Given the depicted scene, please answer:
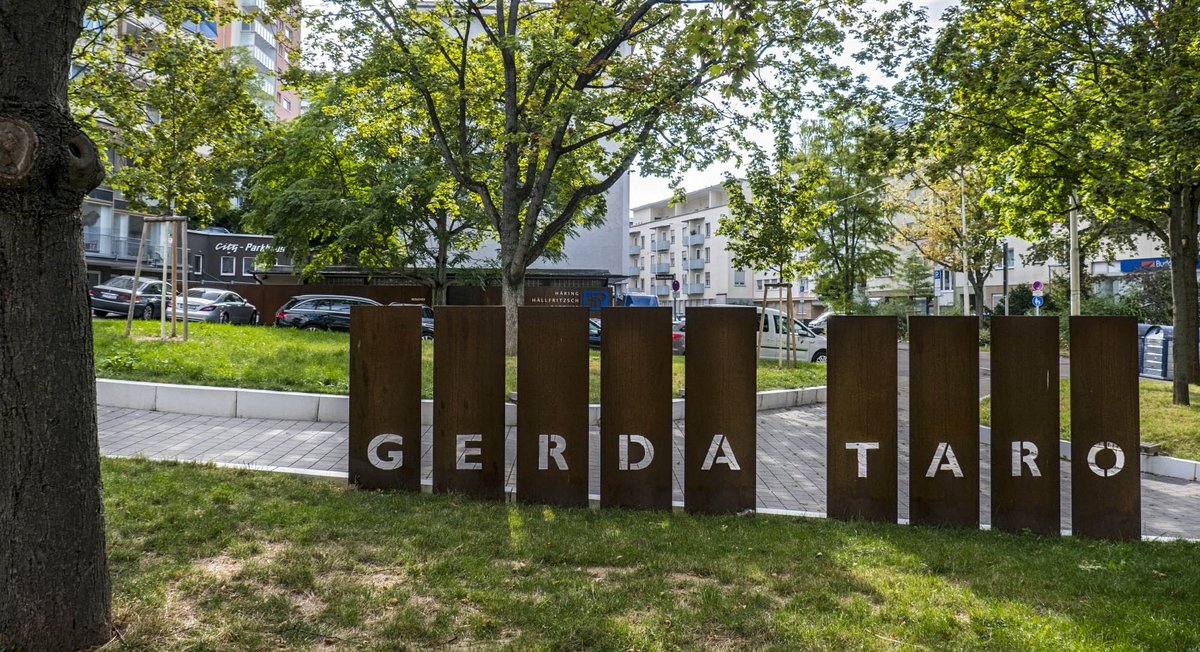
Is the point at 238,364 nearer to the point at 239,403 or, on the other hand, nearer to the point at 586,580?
the point at 239,403

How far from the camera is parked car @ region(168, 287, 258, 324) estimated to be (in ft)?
94.5

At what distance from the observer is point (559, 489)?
596cm

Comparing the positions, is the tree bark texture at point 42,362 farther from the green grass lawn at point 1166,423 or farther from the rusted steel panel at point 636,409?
the green grass lawn at point 1166,423

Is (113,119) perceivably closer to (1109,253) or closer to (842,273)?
(842,273)

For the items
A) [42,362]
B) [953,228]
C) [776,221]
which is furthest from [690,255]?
[42,362]

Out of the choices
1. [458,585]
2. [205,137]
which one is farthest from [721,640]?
[205,137]

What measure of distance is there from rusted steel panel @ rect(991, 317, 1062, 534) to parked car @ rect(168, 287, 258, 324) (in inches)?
1094

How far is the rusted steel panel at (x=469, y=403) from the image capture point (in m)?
6.00

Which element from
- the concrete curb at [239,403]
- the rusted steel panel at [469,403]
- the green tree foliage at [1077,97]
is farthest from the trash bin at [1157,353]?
the rusted steel panel at [469,403]

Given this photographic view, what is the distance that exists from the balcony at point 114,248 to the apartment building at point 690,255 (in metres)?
44.0

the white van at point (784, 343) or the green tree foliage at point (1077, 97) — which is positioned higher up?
the green tree foliage at point (1077, 97)

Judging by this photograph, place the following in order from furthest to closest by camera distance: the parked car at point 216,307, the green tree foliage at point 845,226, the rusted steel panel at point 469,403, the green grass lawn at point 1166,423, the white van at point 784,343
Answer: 1. the green tree foliage at point 845,226
2. the parked car at point 216,307
3. the white van at point 784,343
4. the green grass lawn at point 1166,423
5. the rusted steel panel at point 469,403

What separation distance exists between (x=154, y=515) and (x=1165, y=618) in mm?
5635

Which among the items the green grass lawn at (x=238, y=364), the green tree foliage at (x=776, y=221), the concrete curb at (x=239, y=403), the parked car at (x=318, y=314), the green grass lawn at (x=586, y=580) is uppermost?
the green tree foliage at (x=776, y=221)
